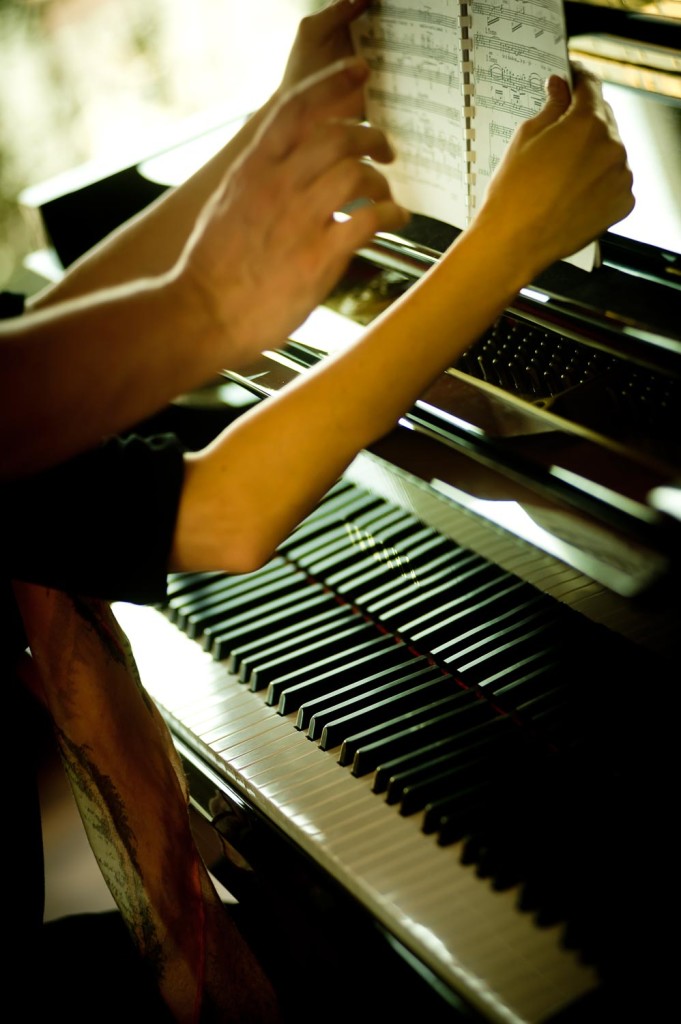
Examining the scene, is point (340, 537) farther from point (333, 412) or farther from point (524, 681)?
point (333, 412)

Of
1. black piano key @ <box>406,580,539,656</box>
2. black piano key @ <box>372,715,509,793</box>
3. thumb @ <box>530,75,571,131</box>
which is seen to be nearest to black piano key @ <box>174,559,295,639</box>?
black piano key @ <box>406,580,539,656</box>

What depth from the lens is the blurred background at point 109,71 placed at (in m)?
2.91

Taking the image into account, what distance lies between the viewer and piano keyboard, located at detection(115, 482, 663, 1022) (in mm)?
1070

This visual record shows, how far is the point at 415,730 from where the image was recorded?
1.30 m

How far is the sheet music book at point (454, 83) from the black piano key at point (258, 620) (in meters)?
0.65

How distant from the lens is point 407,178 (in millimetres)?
1418

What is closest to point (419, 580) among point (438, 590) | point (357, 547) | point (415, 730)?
point (438, 590)

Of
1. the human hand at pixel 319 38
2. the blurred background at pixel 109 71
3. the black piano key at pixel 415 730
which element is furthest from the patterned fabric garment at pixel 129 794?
the blurred background at pixel 109 71

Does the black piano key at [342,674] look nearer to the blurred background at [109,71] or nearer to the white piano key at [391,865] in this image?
the white piano key at [391,865]

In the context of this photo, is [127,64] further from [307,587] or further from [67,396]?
[67,396]

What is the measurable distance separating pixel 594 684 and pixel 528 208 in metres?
0.59

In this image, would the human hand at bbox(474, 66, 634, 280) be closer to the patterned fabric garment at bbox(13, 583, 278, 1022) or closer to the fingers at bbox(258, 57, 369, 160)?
the fingers at bbox(258, 57, 369, 160)

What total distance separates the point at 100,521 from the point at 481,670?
0.58 m

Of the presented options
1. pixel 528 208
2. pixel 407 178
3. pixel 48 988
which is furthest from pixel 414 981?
pixel 407 178
